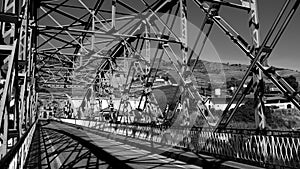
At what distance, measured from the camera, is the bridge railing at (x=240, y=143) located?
7.82 metres

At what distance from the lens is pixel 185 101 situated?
1422cm

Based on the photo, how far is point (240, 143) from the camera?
31.3 feet

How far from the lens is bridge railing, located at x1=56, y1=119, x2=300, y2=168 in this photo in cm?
782

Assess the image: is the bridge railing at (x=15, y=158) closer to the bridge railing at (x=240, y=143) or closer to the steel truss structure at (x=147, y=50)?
the steel truss structure at (x=147, y=50)

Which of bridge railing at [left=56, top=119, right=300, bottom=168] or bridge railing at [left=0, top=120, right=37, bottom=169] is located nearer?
bridge railing at [left=0, top=120, right=37, bottom=169]

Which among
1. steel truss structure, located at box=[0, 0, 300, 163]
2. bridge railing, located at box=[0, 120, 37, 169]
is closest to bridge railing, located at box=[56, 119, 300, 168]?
steel truss structure, located at box=[0, 0, 300, 163]

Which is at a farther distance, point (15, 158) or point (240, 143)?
point (240, 143)

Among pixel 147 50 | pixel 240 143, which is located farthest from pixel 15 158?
pixel 147 50

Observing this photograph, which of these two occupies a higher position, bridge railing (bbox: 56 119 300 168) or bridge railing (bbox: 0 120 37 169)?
bridge railing (bbox: 0 120 37 169)

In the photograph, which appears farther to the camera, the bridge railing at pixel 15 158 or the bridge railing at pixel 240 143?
the bridge railing at pixel 240 143

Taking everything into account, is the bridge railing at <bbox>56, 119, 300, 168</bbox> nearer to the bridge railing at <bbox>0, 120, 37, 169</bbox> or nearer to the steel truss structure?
the steel truss structure

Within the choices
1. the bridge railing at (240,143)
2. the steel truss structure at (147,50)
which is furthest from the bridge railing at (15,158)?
the bridge railing at (240,143)

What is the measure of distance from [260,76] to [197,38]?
3.60 m

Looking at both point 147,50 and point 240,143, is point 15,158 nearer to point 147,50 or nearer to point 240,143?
Answer: point 240,143
